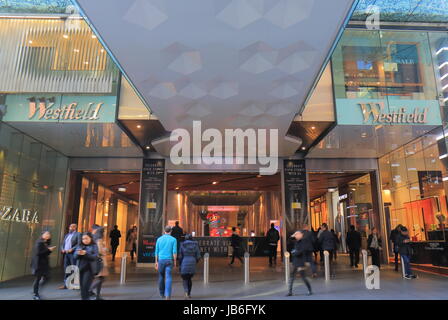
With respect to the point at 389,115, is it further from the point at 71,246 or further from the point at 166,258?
the point at 71,246

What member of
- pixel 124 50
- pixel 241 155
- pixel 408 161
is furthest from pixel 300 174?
pixel 124 50

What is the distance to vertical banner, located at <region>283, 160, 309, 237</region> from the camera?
12.6 metres

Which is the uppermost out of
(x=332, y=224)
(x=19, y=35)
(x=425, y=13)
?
(x=425, y=13)

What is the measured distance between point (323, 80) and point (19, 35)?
318 inches

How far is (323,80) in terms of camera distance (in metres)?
8.93

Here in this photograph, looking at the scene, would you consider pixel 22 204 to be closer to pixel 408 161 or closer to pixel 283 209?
pixel 283 209

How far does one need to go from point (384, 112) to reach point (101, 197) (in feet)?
46.1

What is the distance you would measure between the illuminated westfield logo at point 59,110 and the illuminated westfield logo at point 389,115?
709 cm

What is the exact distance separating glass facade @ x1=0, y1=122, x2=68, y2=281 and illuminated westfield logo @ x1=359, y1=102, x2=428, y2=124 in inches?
379

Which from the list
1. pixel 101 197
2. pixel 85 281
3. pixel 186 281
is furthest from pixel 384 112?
pixel 101 197

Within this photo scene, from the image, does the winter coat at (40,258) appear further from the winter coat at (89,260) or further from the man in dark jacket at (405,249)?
the man in dark jacket at (405,249)

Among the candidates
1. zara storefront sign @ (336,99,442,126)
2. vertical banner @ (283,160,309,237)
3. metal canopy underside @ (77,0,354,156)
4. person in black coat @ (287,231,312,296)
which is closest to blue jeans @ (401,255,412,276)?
zara storefront sign @ (336,99,442,126)

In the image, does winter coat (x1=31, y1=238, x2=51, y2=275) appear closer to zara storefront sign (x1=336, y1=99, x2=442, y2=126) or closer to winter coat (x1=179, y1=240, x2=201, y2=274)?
winter coat (x1=179, y1=240, x2=201, y2=274)

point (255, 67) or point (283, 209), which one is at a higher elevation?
point (255, 67)
